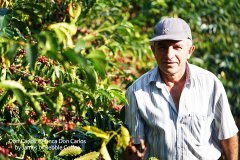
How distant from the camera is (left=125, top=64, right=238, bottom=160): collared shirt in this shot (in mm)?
2676

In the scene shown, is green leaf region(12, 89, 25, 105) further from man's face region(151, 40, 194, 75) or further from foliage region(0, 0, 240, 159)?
man's face region(151, 40, 194, 75)

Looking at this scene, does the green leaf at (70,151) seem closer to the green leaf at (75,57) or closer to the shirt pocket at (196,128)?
the shirt pocket at (196,128)

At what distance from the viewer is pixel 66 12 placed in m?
3.54

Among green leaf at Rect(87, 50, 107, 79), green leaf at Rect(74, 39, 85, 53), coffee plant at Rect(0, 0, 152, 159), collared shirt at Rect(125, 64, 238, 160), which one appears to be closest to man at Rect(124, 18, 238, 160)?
collared shirt at Rect(125, 64, 238, 160)

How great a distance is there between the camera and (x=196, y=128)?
106 inches

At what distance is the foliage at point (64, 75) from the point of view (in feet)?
5.96

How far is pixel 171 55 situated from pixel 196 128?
0.33 metres

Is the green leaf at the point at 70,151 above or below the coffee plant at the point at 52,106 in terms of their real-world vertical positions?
below

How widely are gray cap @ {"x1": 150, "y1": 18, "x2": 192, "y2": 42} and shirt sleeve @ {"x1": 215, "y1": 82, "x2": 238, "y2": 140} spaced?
279 millimetres

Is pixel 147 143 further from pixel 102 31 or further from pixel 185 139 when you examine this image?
pixel 102 31

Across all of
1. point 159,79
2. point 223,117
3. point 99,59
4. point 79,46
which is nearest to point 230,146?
point 223,117

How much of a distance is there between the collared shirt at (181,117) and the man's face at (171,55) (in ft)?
0.22

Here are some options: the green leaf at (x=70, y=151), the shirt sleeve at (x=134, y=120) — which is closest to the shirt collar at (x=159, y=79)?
the shirt sleeve at (x=134, y=120)

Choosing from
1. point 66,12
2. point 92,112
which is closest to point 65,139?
point 92,112
